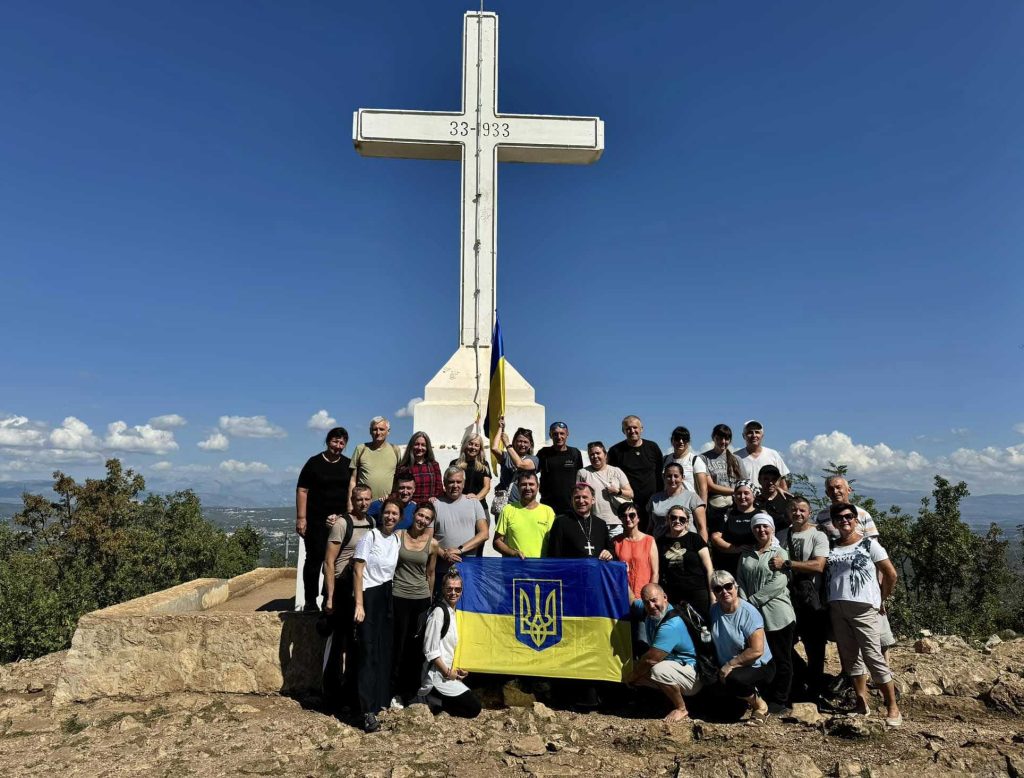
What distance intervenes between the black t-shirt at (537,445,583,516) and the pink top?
0.80 m

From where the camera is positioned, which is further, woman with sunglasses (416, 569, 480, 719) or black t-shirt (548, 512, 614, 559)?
black t-shirt (548, 512, 614, 559)

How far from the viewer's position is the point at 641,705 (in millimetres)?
5312

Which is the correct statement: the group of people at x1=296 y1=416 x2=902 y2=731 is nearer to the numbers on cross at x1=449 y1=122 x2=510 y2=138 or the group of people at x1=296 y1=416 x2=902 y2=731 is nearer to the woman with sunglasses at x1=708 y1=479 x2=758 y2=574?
the woman with sunglasses at x1=708 y1=479 x2=758 y2=574

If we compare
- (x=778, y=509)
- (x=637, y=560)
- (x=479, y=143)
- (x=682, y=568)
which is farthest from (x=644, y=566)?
(x=479, y=143)

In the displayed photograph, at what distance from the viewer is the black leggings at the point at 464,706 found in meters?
5.06

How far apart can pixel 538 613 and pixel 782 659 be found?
1.85 meters

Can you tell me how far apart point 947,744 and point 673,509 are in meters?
2.24

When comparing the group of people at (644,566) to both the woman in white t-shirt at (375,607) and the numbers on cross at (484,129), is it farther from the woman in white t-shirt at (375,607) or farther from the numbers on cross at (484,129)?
the numbers on cross at (484,129)

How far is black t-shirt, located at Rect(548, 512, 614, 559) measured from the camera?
212 inches

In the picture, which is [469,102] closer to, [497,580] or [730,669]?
[497,580]

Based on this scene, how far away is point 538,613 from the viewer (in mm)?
5414

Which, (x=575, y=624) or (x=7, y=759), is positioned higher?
(x=575, y=624)

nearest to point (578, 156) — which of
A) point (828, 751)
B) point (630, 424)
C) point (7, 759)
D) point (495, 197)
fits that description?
point (495, 197)

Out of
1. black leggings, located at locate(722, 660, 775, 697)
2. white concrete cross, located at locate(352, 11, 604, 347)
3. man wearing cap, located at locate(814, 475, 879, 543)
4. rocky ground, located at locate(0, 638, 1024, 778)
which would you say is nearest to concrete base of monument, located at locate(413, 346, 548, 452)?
white concrete cross, located at locate(352, 11, 604, 347)
